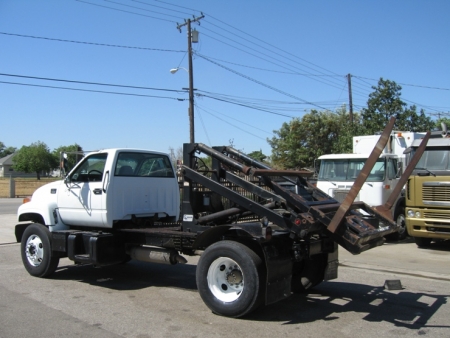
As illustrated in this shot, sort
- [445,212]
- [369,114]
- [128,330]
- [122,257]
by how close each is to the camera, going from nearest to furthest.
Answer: [128,330] < [122,257] < [445,212] < [369,114]

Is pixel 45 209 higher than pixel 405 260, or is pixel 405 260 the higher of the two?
pixel 45 209

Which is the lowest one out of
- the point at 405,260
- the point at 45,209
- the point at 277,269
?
the point at 405,260

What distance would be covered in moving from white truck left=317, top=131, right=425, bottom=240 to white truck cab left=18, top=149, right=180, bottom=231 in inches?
259

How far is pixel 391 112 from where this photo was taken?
83.7 ft

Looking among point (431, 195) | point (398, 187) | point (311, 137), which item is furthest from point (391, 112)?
point (398, 187)

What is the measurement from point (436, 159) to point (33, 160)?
75.9 meters

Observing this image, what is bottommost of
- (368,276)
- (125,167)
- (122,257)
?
(368,276)

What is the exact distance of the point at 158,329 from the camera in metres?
5.54

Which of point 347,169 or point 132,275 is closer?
point 132,275

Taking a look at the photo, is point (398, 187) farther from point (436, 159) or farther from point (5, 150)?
point (5, 150)

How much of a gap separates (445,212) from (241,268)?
7120mm

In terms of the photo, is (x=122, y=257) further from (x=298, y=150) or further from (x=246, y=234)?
(x=298, y=150)

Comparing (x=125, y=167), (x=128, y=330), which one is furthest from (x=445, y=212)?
(x=128, y=330)

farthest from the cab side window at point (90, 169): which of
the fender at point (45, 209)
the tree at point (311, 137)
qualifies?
the tree at point (311, 137)
